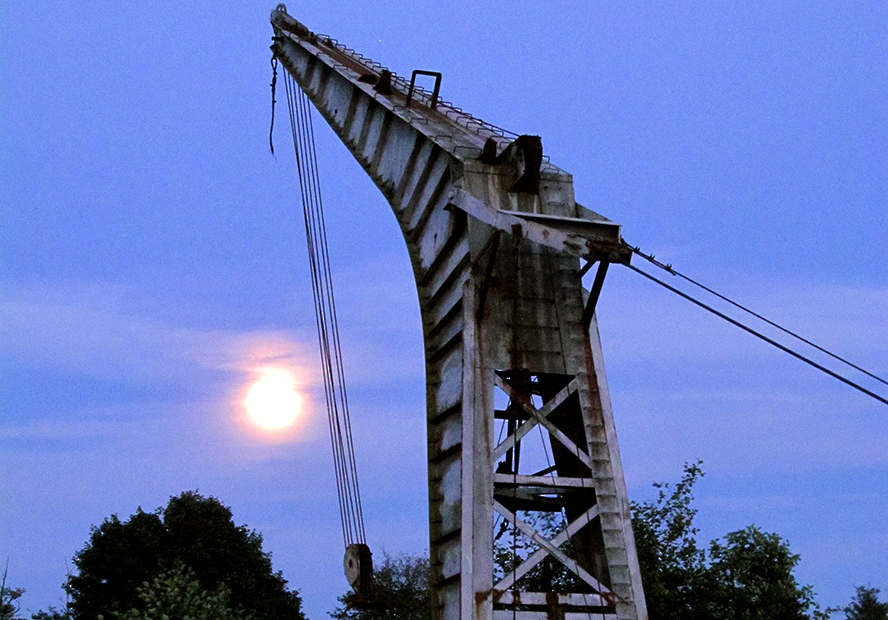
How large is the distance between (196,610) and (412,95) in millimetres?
31642

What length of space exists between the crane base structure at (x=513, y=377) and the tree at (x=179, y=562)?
3639 cm

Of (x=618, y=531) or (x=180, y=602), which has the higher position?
(x=180, y=602)

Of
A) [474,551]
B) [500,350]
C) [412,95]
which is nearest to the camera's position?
[474,551]

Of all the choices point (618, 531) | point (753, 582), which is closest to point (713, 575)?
point (753, 582)

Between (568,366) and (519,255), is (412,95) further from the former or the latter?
(568,366)

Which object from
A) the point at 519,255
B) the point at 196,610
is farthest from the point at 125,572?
the point at 519,255

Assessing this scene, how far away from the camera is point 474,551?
15.5m

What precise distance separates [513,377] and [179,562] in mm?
40113

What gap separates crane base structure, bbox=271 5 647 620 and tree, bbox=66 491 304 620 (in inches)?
1433

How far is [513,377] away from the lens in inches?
669

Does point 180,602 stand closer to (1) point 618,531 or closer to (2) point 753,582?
(2) point 753,582

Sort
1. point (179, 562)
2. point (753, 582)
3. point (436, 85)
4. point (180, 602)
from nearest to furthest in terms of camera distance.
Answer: point (436, 85), point (753, 582), point (180, 602), point (179, 562)

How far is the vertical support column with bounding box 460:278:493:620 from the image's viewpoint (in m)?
15.4

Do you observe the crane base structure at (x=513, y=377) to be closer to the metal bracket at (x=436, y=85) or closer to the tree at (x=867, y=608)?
the metal bracket at (x=436, y=85)
